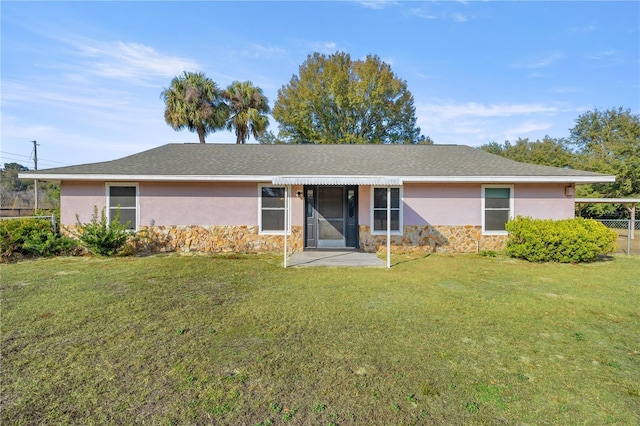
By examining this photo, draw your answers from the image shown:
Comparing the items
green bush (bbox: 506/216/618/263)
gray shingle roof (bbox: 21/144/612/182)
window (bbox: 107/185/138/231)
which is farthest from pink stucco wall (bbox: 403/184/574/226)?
window (bbox: 107/185/138/231)

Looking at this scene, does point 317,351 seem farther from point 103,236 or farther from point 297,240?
point 103,236

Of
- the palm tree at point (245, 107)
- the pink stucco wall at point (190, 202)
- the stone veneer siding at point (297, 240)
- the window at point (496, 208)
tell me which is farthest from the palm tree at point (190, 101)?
the window at point (496, 208)

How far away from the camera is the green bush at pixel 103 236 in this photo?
9180 millimetres

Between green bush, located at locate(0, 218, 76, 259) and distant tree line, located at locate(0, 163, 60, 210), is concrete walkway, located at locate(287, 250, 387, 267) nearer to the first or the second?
green bush, located at locate(0, 218, 76, 259)

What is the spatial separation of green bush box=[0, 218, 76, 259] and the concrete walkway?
23.2 ft

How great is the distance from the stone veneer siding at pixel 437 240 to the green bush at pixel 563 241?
109cm

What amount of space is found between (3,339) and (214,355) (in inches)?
105

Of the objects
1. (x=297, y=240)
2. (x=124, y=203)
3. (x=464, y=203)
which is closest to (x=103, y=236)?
(x=124, y=203)

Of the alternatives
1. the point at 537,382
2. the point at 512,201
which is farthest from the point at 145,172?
the point at 512,201

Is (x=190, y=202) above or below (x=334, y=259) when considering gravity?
above

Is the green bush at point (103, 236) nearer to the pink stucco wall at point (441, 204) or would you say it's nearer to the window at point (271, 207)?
the window at point (271, 207)

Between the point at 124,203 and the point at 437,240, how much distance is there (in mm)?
10494

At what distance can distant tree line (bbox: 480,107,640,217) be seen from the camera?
862 inches

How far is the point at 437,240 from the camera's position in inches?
414
